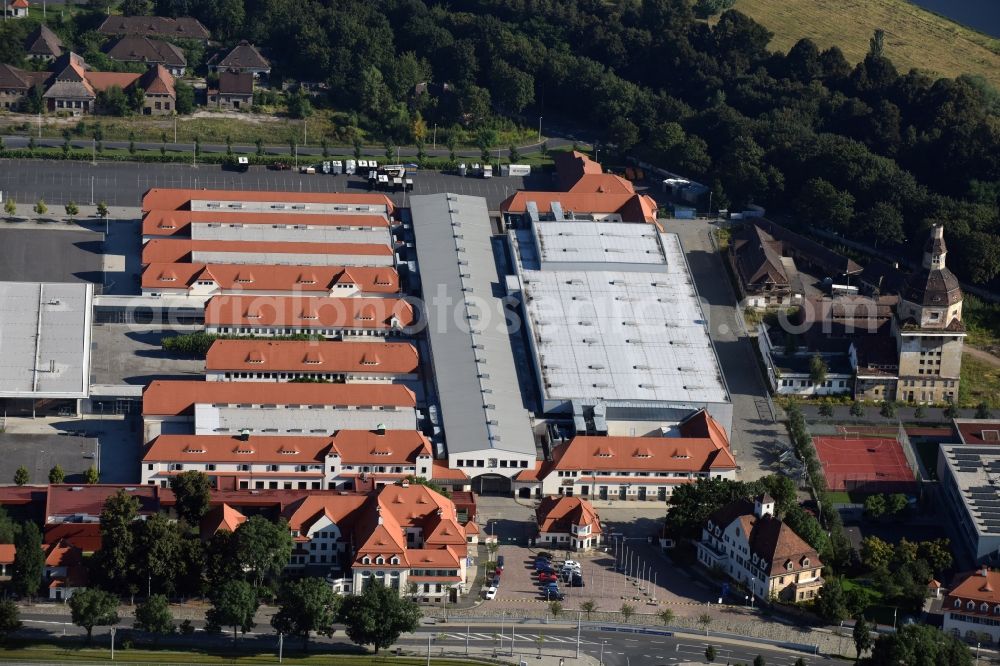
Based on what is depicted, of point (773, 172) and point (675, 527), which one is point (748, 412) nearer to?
point (675, 527)

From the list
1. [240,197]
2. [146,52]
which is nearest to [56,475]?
[240,197]

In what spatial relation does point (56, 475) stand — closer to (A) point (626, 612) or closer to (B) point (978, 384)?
(A) point (626, 612)

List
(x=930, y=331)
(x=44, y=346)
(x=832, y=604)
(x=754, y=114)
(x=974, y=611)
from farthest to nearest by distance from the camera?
(x=754, y=114) < (x=930, y=331) < (x=44, y=346) < (x=832, y=604) < (x=974, y=611)

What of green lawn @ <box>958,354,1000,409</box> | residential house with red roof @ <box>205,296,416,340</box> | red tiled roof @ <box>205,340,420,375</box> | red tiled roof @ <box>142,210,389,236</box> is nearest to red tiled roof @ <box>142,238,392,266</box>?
red tiled roof @ <box>142,210,389,236</box>

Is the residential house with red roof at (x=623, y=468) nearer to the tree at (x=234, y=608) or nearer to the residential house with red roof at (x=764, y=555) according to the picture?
the residential house with red roof at (x=764, y=555)

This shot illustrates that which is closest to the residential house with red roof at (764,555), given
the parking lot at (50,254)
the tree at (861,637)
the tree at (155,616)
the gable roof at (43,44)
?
the tree at (861,637)

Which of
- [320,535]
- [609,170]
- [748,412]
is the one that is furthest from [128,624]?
[609,170]

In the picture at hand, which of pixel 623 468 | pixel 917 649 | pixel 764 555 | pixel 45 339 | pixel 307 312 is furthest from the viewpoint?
pixel 307 312
